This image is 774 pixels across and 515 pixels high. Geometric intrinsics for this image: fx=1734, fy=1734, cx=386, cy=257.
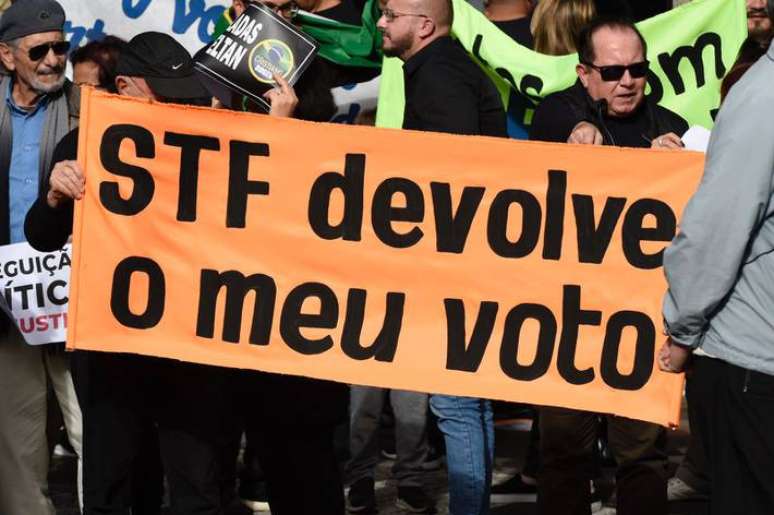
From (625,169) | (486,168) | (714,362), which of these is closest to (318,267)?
(486,168)

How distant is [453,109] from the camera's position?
660cm

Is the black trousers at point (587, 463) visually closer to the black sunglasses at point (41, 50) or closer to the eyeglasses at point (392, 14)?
the eyeglasses at point (392, 14)

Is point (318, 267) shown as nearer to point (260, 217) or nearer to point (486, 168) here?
point (260, 217)

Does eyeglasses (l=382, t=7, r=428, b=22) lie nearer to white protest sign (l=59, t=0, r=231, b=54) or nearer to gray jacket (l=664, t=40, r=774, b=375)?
white protest sign (l=59, t=0, r=231, b=54)

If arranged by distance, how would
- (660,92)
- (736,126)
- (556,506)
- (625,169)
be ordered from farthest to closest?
(660,92), (556,506), (625,169), (736,126)

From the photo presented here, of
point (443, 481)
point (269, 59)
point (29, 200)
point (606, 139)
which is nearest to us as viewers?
point (269, 59)

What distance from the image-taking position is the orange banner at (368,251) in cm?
585

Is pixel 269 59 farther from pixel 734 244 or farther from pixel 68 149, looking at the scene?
pixel 734 244

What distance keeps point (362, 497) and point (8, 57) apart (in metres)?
2.43

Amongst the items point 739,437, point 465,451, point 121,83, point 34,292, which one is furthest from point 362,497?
point 739,437

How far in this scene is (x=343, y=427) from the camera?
7832 mm

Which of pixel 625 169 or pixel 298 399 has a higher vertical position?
pixel 625 169

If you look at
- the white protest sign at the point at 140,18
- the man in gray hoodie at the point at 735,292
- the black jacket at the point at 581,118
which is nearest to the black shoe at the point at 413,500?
the black jacket at the point at 581,118

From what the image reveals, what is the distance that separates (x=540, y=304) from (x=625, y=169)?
1.77 ft
